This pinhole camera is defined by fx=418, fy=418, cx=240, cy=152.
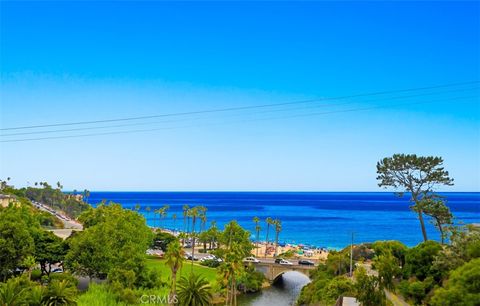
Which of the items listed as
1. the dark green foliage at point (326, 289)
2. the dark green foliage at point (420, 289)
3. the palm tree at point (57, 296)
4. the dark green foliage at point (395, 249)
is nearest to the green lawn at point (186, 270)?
the dark green foliage at point (326, 289)

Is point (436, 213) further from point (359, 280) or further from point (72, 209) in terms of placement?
point (72, 209)

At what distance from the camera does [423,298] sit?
4375cm

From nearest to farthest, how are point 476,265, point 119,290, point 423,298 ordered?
point 476,265 < point 423,298 < point 119,290

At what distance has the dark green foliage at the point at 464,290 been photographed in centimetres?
2978

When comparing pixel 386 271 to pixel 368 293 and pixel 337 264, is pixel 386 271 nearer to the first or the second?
pixel 368 293

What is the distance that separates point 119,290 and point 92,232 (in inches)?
543

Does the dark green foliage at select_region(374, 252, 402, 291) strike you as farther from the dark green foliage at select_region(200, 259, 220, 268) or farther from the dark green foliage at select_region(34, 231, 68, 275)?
the dark green foliage at select_region(34, 231, 68, 275)

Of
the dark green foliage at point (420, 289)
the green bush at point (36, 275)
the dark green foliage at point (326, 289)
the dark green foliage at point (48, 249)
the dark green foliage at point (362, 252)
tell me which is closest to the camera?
the dark green foliage at point (420, 289)

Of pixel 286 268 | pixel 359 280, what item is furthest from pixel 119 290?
pixel 286 268

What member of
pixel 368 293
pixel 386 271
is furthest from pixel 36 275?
pixel 386 271

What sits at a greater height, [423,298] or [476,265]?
[476,265]

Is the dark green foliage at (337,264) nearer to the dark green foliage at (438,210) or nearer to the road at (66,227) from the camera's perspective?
the dark green foliage at (438,210)

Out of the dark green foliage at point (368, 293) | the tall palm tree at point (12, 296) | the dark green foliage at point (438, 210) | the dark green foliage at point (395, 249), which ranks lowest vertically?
the tall palm tree at point (12, 296)

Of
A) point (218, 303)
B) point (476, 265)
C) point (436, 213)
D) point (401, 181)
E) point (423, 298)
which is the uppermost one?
point (401, 181)
